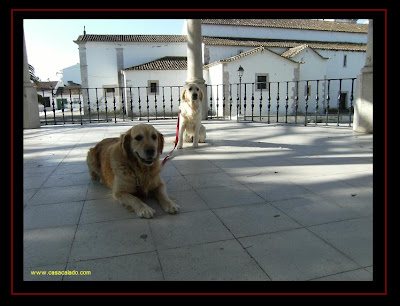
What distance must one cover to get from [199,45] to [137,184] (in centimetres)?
792

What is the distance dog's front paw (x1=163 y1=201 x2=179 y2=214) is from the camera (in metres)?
2.40

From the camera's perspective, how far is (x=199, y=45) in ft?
31.2

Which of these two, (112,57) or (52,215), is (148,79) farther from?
(52,215)

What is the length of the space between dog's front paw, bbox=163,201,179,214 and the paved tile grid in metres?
0.05

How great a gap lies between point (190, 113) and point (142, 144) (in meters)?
2.76

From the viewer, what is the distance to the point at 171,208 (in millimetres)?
2416

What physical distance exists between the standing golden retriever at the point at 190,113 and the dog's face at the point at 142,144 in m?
2.58

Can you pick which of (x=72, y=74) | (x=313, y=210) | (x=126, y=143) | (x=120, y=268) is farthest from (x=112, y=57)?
(x=120, y=268)

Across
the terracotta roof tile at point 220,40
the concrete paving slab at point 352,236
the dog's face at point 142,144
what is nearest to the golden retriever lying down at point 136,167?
the dog's face at point 142,144

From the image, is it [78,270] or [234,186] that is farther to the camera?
[234,186]

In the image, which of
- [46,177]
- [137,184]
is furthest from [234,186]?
[46,177]
